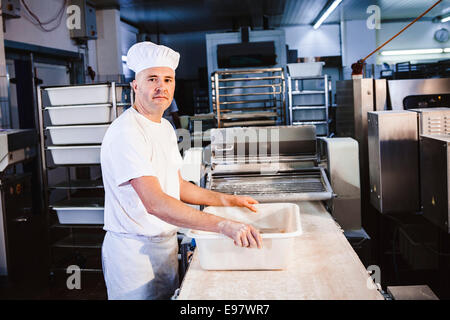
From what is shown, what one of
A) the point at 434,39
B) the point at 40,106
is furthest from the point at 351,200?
the point at 434,39

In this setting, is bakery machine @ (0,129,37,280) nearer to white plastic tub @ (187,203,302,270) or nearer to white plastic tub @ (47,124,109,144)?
white plastic tub @ (47,124,109,144)

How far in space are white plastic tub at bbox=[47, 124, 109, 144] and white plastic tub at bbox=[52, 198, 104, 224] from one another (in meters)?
0.54

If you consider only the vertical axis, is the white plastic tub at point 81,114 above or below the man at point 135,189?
above

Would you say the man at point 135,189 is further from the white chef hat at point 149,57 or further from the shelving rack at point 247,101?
the shelving rack at point 247,101

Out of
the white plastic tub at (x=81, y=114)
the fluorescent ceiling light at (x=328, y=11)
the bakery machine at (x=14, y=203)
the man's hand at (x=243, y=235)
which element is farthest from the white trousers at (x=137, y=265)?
the fluorescent ceiling light at (x=328, y=11)

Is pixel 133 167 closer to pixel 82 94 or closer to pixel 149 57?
pixel 149 57

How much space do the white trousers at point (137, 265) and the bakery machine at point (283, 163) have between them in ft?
2.34

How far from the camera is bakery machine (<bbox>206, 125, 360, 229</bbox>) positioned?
261cm

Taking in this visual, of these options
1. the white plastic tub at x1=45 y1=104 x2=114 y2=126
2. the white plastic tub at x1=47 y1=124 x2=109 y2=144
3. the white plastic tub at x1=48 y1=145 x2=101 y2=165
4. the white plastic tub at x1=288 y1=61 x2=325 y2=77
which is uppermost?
the white plastic tub at x1=288 y1=61 x2=325 y2=77

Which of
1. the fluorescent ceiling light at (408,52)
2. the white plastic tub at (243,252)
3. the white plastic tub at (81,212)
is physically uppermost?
the fluorescent ceiling light at (408,52)

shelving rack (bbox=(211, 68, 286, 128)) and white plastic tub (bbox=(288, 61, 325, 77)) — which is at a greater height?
white plastic tub (bbox=(288, 61, 325, 77))

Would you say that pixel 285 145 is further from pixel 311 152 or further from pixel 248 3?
pixel 248 3

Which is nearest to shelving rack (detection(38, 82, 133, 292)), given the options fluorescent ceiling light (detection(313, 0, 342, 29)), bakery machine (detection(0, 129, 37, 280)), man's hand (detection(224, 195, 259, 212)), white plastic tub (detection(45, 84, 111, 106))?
white plastic tub (detection(45, 84, 111, 106))

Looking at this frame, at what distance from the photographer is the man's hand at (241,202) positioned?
1916mm
